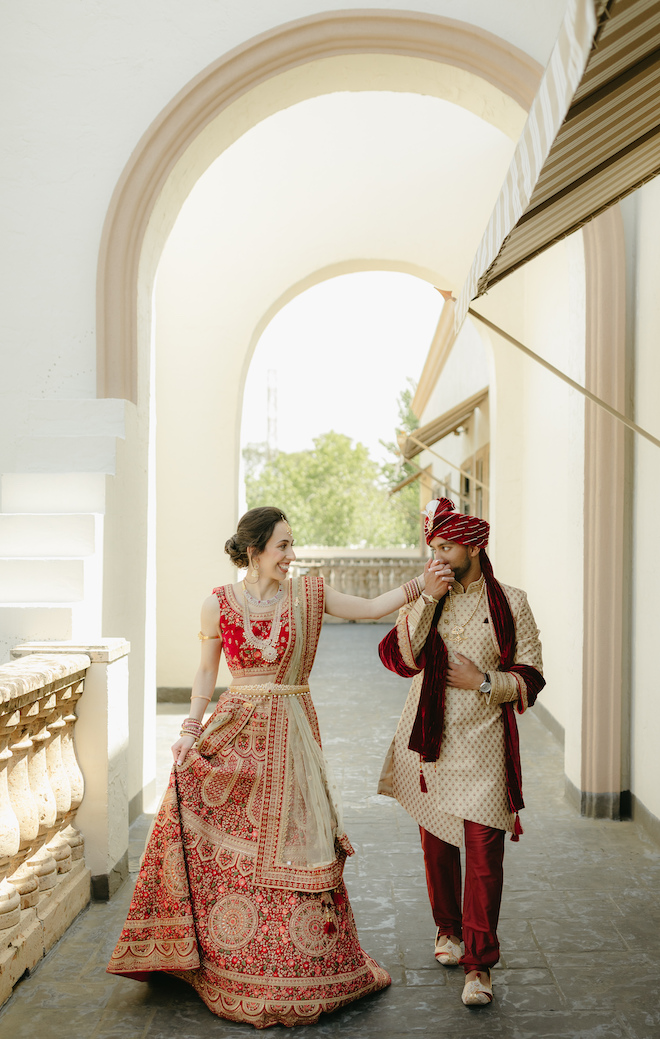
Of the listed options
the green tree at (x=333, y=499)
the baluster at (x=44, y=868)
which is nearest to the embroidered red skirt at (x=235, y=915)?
the baluster at (x=44, y=868)

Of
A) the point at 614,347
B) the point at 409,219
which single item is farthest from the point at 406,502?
the point at 614,347

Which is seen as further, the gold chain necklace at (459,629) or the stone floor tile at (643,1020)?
the gold chain necklace at (459,629)

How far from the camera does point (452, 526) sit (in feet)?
10.0

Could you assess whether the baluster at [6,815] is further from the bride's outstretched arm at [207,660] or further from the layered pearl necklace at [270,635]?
the layered pearl necklace at [270,635]

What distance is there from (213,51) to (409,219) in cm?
431

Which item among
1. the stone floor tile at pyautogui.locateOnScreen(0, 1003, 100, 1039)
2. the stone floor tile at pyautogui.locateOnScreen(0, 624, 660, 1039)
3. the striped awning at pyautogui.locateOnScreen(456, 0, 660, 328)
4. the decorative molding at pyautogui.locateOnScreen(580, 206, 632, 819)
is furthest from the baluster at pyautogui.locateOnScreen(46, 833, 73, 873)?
the decorative molding at pyautogui.locateOnScreen(580, 206, 632, 819)

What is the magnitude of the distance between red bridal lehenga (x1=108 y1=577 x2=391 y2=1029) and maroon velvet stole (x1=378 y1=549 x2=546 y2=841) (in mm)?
342

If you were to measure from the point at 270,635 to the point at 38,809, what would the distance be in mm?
1082

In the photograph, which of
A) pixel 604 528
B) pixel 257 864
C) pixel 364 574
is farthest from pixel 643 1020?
pixel 364 574

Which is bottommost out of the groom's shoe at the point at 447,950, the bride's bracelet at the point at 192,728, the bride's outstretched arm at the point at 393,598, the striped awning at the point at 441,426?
the groom's shoe at the point at 447,950

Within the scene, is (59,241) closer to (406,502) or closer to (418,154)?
(418,154)

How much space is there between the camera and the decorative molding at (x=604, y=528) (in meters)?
4.92

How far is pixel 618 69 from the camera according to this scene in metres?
2.17

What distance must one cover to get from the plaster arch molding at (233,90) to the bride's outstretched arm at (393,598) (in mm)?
2215
